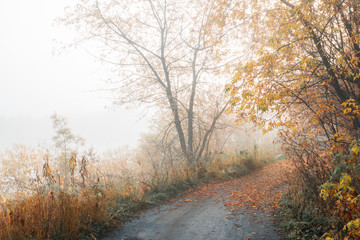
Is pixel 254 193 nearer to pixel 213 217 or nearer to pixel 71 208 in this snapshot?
pixel 213 217

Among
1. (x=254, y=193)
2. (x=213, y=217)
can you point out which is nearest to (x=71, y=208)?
(x=213, y=217)

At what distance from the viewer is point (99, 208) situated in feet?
15.0

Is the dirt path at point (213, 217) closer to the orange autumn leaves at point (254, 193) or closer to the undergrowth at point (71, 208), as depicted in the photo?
the orange autumn leaves at point (254, 193)

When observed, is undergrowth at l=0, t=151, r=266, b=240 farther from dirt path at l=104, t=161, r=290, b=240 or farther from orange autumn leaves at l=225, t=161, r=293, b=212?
orange autumn leaves at l=225, t=161, r=293, b=212

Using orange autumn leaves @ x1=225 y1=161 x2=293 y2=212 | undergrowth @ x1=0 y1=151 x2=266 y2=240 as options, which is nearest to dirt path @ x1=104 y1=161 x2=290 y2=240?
orange autumn leaves @ x1=225 y1=161 x2=293 y2=212

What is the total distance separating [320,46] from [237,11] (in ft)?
7.05

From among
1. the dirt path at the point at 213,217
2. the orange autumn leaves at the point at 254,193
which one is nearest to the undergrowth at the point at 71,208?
the dirt path at the point at 213,217

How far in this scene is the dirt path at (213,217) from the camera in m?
4.20

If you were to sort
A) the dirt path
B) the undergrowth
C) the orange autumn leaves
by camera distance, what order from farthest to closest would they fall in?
the orange autumn leaves
the dirt path
the undergrowth

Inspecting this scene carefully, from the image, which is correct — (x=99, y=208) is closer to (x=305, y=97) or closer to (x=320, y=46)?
(x=305, y=97)

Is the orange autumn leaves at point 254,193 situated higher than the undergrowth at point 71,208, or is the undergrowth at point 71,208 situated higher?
the undergrowth at point 71,208

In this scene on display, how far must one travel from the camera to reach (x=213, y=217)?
5062mm

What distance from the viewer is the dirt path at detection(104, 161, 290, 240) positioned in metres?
4.20

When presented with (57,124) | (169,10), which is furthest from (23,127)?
(169,10)
